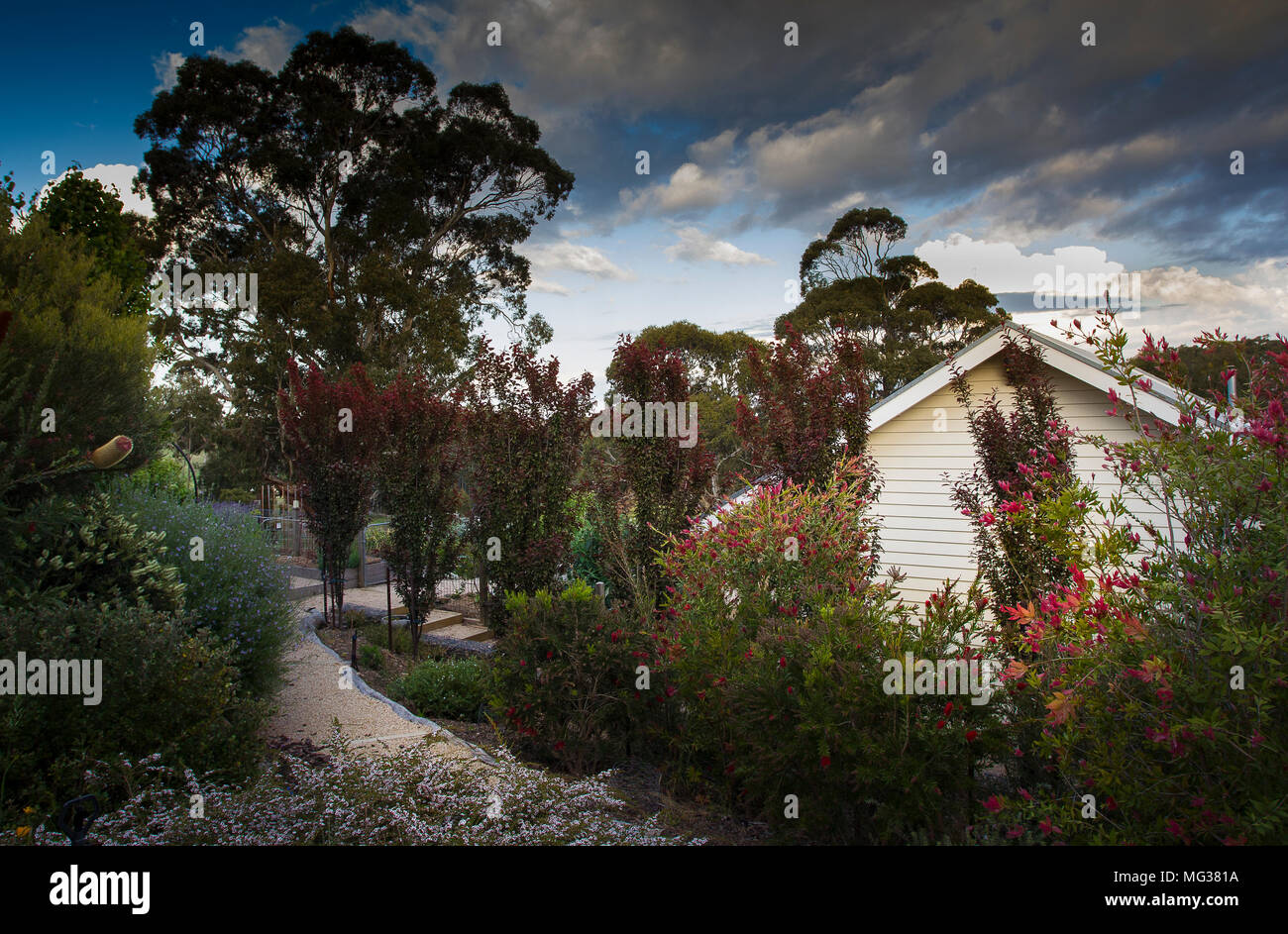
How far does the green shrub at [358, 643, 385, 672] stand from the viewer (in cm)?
851

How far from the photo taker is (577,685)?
540cm

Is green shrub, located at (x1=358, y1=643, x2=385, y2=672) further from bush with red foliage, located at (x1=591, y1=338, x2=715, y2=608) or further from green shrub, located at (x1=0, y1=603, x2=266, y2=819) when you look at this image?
green shrub, located at (x1=0, y1=603, x2=266, y2=819)

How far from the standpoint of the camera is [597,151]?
846 inches

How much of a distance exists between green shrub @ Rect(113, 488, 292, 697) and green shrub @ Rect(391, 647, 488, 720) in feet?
4.27

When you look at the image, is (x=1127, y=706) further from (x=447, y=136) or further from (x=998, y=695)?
(x=447, y=136)

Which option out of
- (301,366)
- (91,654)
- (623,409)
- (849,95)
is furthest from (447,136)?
(91,654)

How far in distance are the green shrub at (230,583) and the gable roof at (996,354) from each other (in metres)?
7.35

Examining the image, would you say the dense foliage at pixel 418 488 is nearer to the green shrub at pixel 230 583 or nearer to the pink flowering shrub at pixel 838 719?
the green shrub at pixel 230 583

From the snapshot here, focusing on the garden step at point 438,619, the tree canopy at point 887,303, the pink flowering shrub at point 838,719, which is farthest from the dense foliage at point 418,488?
the tree canopy at point 887,303

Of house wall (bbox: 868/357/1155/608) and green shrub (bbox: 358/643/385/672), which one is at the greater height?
house wall (bbox: 868/357/1155/608)

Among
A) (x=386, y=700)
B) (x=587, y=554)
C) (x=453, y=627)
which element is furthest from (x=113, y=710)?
(x=587, y=554)

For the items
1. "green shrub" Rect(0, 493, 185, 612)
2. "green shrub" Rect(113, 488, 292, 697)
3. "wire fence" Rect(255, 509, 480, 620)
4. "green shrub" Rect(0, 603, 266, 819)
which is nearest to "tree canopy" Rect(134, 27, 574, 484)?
"wire fence" Rect(255, 509, 480, 620)

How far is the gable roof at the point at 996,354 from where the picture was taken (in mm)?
7262
